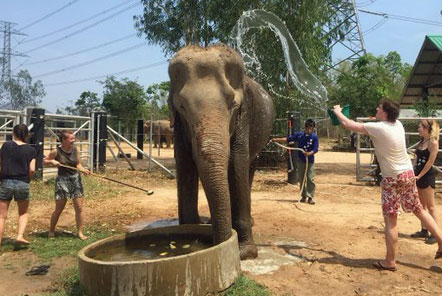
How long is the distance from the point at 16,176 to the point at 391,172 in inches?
196

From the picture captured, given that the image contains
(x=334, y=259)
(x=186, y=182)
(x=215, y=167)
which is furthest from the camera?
(x=334, y=259)

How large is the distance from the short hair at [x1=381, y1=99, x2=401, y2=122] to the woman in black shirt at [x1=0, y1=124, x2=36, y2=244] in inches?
192

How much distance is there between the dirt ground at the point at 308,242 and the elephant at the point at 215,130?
790 millimetres

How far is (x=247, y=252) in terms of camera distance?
5.16 metres

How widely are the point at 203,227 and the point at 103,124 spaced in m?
10.9

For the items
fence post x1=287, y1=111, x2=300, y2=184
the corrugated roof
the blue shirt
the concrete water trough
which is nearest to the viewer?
the concrete water trough

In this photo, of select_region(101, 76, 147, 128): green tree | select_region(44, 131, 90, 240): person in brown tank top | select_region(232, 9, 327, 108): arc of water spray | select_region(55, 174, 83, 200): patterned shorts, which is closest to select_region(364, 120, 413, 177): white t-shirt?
select_region(44, 131, 90, 240): person in brown tank top

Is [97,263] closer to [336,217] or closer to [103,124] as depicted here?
[336,217]

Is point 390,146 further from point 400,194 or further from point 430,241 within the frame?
point 430,241

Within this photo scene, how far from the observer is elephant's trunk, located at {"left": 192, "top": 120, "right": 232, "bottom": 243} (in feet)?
12.8

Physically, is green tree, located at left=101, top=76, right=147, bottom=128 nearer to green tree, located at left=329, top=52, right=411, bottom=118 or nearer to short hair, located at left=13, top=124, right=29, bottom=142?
green tree, located at left=329, top=52, right=411, bottom=118

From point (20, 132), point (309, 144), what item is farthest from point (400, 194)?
point (20, 132)

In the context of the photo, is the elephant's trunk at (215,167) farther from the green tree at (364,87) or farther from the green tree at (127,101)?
the green tree at (127,101)

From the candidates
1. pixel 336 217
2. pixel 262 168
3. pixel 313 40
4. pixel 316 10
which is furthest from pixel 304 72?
pixel 336 217
